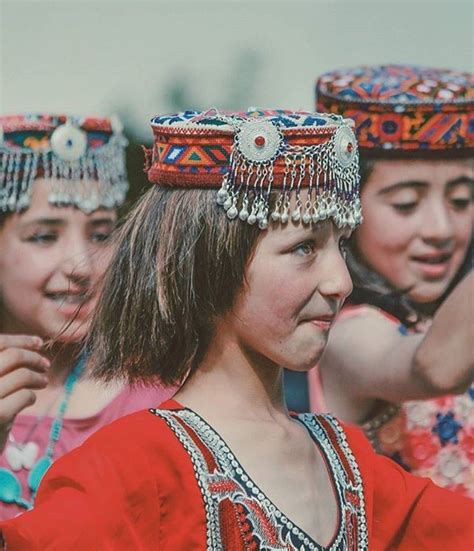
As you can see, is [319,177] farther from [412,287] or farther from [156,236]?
[412,287]

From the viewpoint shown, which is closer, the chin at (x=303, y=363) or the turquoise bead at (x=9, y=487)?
the chin at (x=303, y=363)

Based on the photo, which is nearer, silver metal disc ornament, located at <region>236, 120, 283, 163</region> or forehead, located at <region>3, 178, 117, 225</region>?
silver metal disc ornament, located at <region>236, 120, 283, 163</region>

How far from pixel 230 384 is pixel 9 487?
1337 millimetres

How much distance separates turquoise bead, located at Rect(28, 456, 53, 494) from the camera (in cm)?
349

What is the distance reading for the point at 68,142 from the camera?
364cm

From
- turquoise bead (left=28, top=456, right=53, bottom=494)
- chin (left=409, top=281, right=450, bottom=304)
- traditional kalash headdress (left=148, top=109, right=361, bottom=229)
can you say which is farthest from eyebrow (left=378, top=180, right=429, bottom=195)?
traditional kalash headdress (left=148, top=109, right=361, bottom=229)

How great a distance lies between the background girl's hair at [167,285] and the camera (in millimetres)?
2254

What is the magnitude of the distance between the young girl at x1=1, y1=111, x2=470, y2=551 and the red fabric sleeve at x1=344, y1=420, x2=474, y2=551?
0.18ft

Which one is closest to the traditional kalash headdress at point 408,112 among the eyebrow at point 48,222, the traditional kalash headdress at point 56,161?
the traditional kalash headdress at point 56,161

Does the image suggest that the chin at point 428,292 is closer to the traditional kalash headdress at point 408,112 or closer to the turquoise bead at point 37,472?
the traditional kalash headdress at point 408,112

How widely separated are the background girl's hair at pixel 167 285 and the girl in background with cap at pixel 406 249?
3.48ft

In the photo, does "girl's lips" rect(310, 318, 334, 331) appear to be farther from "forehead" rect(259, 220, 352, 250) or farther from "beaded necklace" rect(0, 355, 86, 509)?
"beaded necklace" rect(0, 355, 86, 509)

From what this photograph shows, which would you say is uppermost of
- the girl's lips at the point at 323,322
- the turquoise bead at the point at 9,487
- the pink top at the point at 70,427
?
the girl's lips at the point at 323,322

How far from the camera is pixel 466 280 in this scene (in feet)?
9.01
